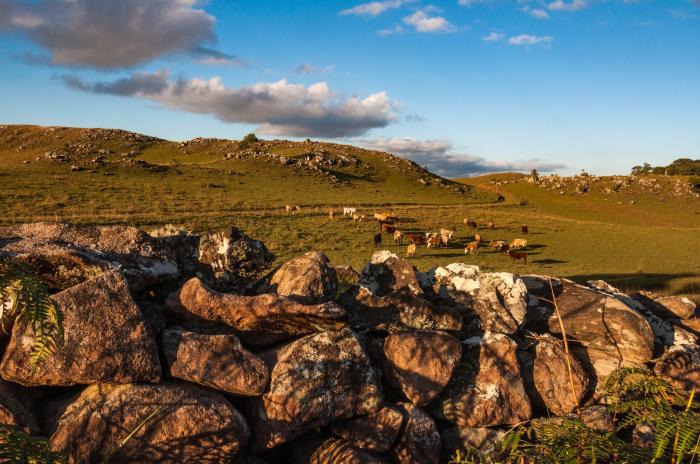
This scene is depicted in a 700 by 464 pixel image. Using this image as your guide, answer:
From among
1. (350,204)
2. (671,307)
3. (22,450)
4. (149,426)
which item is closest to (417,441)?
(149,426)

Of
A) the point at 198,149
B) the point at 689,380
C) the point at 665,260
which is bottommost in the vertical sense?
the point at 665,260

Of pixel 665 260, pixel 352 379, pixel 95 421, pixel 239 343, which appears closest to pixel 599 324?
pixel 352 379

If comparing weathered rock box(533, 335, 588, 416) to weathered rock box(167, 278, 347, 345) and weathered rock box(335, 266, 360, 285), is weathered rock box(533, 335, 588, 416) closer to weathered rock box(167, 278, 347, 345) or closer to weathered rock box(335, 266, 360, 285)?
weathered rock box(167, 278, 347, 345)

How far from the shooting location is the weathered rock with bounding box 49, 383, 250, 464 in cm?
438

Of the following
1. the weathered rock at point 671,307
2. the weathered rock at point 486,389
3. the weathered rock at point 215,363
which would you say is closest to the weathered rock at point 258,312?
the weathered rock at point 215,363

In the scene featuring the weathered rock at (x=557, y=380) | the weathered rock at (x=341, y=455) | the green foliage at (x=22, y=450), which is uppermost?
the green foliage at (x=22, y=450)

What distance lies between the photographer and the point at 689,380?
6.44m

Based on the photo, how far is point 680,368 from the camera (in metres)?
6.51

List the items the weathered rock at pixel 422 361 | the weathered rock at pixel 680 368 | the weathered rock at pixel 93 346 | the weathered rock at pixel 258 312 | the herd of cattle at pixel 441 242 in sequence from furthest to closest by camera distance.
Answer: the herd of cattle at pixel 441 242 < the weathered rock at pixel 680 368 < the weathered rock at pixel 422 361 < the weathered rock at pixel 258 312 < the weathered rock at pixel 93 346

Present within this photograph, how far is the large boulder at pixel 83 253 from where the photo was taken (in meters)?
5.37

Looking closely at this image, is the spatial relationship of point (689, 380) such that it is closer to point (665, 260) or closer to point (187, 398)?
point (187, 398)

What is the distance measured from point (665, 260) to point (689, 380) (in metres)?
35.6

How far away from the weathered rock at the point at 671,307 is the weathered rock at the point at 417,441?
5.97 m

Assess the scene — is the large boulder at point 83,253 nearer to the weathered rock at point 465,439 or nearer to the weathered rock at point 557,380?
the weathered rock at point 465,439
